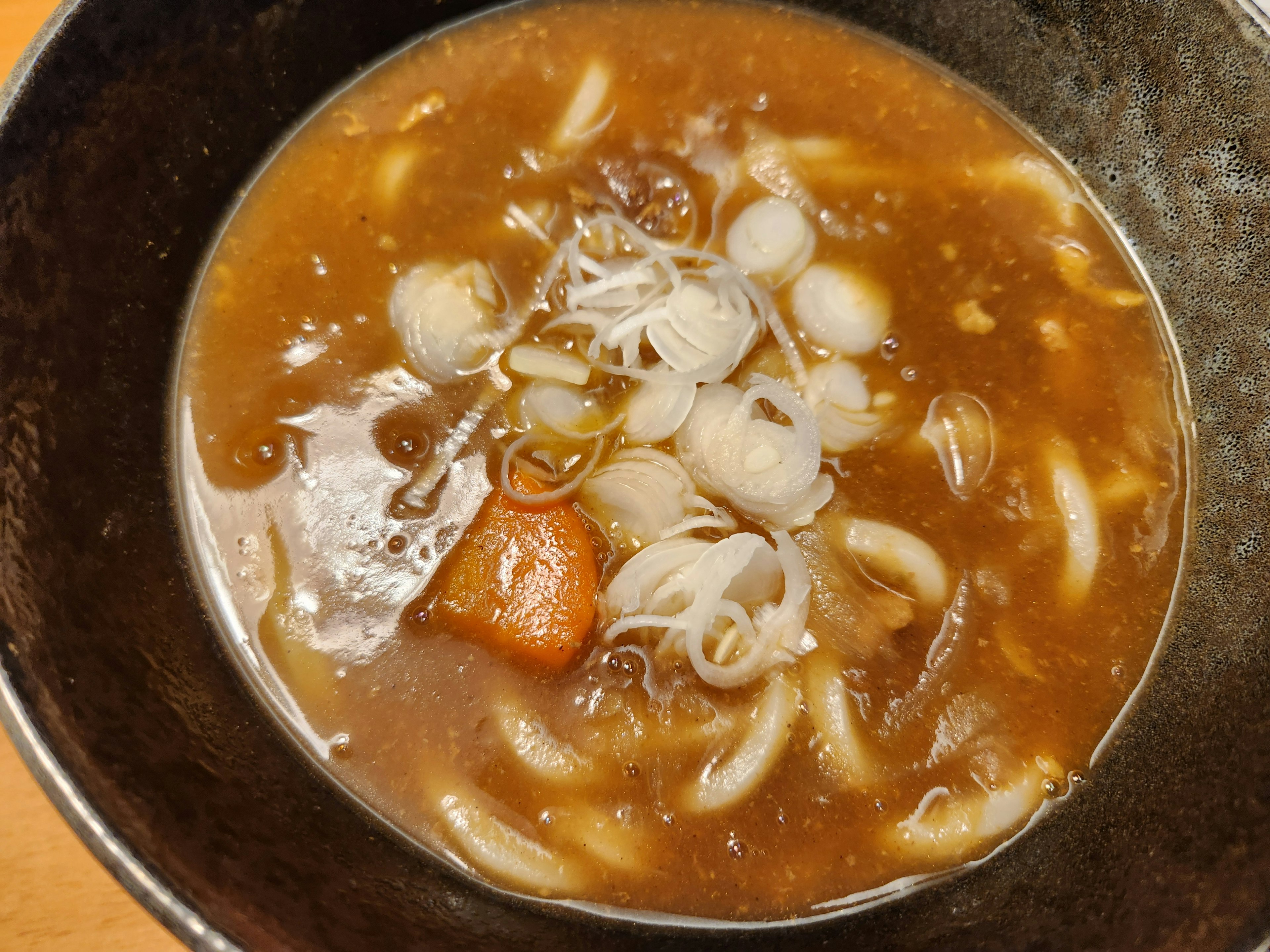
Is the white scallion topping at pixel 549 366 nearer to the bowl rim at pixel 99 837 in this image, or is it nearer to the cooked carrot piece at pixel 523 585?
the cooked carrot piece at pixel 523 585

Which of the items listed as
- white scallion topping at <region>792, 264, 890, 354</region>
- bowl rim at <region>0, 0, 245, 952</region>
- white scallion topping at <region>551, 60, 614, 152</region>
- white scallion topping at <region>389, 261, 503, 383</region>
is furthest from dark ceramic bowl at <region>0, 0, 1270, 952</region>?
white scallion topping at <region>792, 264, 890, 354</region>

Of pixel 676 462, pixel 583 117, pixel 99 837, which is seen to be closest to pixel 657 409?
pixel 676 462

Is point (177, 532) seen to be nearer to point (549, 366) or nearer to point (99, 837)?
point (99, 837)

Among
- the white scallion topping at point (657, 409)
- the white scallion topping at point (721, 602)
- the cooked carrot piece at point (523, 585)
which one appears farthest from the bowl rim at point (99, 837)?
the white scallion topping at point (657, 409)

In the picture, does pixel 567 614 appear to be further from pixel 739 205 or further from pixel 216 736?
pixel 739 205

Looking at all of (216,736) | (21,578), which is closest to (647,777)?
(216,736)

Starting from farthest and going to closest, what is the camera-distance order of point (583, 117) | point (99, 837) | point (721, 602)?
point (583, 117) < point (721, 602) < point (99, 837)
